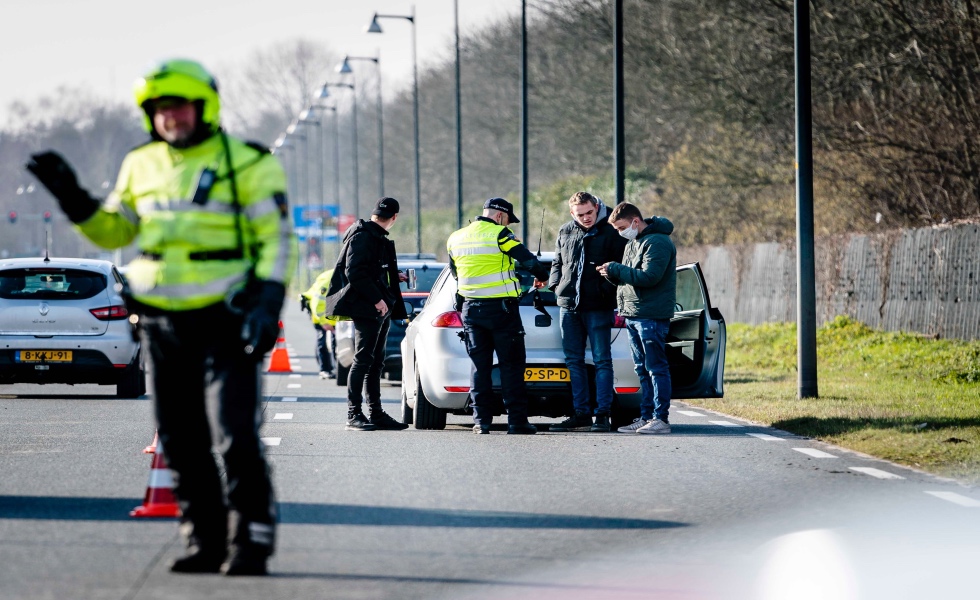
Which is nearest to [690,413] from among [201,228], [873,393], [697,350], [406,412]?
[873,393]

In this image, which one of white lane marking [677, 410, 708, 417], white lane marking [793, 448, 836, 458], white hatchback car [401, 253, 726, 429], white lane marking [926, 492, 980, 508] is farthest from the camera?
white lane marking [677, 410, 708, 417]

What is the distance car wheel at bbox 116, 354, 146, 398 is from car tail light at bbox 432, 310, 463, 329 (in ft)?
19.6

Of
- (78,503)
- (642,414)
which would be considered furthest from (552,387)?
(78,503)

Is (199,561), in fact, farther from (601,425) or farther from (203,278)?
(601,425)

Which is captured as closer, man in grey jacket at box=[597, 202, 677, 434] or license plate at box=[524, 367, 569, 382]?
man in grey jacket at box=[597, 202, 677, 434]

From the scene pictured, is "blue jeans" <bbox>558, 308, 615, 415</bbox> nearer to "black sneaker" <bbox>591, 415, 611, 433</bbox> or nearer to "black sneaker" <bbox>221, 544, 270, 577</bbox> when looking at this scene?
"black sneaker" <bbox>591, 415, 611, 433</bbox>

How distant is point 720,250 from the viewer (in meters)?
33.9

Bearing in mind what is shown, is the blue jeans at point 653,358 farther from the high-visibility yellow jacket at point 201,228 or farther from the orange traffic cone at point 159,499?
the high-visibility yellow jacket at point 201,228

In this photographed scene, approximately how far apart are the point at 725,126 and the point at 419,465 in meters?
22.4

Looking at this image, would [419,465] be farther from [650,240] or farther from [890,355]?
[890,355]

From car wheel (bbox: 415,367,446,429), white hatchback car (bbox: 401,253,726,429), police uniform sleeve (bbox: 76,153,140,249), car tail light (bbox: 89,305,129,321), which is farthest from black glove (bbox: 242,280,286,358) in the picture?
car tail light (bbox: 89,305,129,321)

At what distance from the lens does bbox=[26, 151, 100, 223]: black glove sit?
6.26 m

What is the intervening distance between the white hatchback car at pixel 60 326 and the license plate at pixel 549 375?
6.00m

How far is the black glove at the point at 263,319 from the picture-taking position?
623cm
